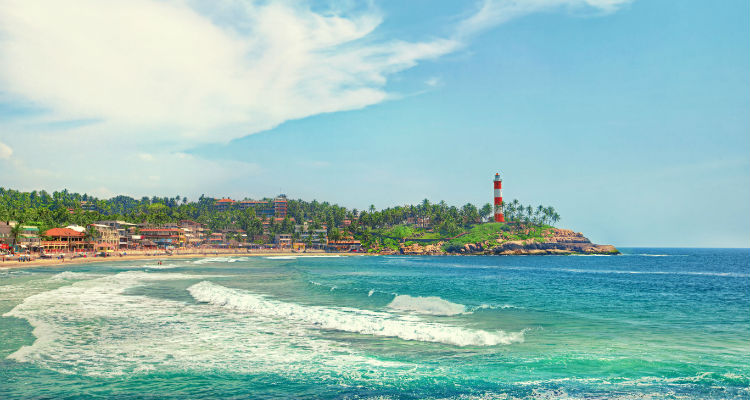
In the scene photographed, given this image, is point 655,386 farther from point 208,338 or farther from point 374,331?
point 208,338

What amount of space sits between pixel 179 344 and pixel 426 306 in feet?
58.4

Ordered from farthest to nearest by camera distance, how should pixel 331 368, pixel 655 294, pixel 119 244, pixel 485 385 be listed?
pixel 119 244
pixel 655 294
pixel 331 368
pixel 485 385

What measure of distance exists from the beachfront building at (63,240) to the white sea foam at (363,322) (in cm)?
11816

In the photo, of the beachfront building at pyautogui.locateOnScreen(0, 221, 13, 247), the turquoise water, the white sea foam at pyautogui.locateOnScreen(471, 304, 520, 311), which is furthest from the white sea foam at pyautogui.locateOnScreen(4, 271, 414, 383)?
the beachfront building at pyautogui.locateOnScreen(0, 221, 13, 247)

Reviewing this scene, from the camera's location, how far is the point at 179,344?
832 inches

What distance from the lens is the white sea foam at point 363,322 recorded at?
23062mm

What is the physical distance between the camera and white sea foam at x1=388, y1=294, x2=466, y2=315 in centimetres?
3169

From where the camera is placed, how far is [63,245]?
133500 millimetres

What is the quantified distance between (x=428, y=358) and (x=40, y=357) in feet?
50.9

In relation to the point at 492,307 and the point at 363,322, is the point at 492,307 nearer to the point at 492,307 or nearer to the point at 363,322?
the point at 492,307

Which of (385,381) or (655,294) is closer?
(385,381)

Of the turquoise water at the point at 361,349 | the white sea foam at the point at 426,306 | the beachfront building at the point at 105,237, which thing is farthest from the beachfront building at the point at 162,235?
the white sea foam at the point at 426,306

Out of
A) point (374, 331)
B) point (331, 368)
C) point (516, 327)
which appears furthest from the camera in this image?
point (516, 327)

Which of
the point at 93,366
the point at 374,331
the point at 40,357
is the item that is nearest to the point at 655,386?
the point at 374,331
